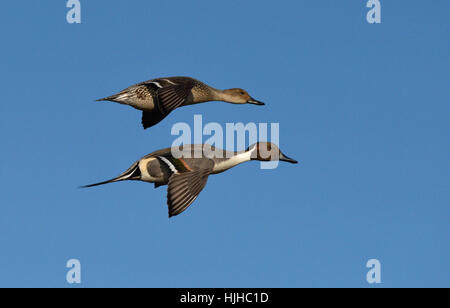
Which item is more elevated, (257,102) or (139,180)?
(257,102)

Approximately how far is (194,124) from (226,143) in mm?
509

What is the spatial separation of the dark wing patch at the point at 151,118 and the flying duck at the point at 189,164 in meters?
0.52

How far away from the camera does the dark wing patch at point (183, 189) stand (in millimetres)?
8055

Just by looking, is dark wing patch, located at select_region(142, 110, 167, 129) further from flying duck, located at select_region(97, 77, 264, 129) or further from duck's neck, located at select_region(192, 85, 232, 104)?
duck's neck, located at select_region(192, 85, 232, 104)

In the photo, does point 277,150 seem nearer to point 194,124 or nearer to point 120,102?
point 194,124

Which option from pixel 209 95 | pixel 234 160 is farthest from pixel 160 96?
pixel 209 95

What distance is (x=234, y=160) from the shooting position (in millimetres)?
9273

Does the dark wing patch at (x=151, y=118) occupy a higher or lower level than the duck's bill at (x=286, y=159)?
higher

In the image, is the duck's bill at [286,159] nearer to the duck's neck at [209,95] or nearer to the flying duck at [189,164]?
the flying duck at [189,164]

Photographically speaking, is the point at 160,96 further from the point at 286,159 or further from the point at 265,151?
the point at 286,159

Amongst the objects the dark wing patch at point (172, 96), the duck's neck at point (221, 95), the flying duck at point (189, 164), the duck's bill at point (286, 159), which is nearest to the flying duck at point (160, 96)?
the dark wing patch at point (172, 96)

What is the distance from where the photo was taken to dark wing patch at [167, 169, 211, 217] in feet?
26.4

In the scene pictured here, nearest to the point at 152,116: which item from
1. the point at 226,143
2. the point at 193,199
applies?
the point at 226,143

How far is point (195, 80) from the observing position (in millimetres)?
9836
